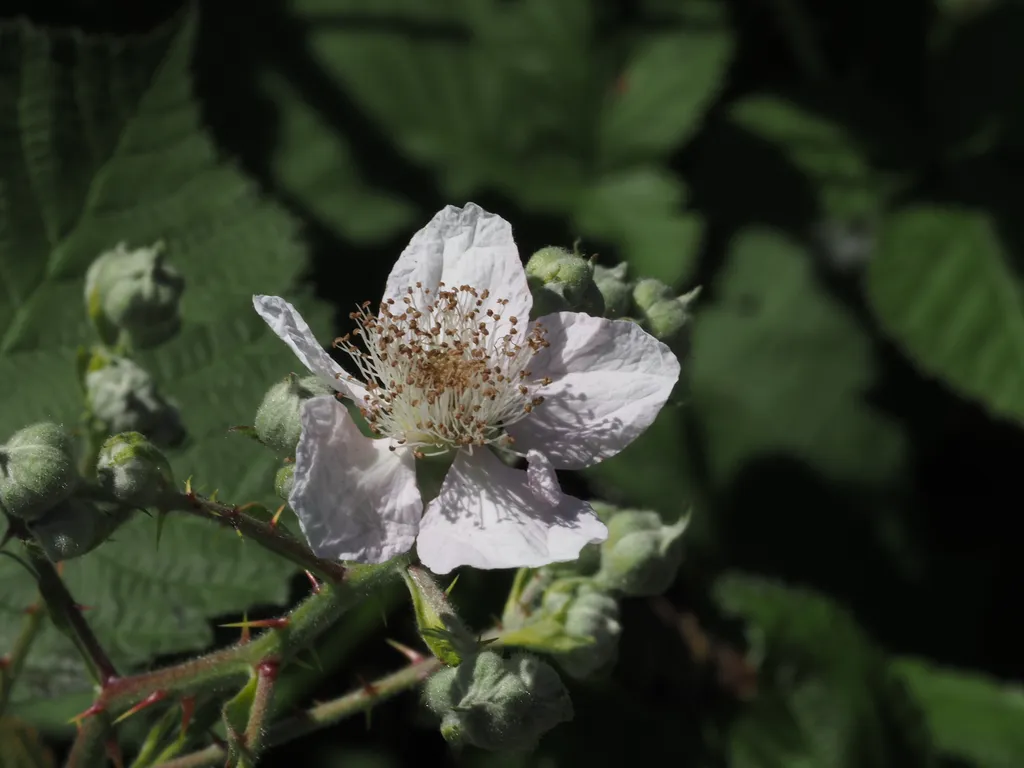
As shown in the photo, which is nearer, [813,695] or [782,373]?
[813,695]

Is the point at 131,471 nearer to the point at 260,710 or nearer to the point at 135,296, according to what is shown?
the point at 260,710

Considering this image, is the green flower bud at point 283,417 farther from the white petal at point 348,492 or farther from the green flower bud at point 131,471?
the green flower bud at point 131,471

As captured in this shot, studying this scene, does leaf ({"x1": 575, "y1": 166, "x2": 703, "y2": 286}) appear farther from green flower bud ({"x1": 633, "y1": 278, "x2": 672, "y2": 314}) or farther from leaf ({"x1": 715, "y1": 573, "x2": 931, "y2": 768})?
green flower bud ({"x1": 633, "y1": 278, "x2": 672, "y2": 314})

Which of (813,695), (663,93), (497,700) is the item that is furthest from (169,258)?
(813,695)

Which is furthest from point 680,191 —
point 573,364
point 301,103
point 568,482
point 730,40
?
point 573,364

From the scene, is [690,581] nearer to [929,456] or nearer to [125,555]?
[929,456]

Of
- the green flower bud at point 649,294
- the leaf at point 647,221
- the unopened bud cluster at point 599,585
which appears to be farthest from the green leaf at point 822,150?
the unopened bud cluster at point 599,585

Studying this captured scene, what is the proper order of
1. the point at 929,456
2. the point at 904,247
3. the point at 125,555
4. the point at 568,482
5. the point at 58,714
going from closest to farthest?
1. the point at 125,555
2. the point at 58,714
3. the point at 568,482
4. the point at 904,247
5. the point at 929,456
